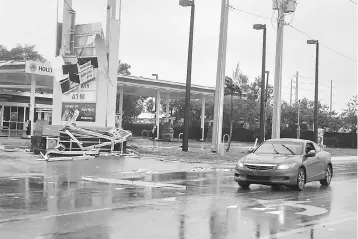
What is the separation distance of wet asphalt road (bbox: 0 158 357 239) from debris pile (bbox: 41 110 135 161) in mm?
5250

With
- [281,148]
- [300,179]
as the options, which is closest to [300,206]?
[300,179]

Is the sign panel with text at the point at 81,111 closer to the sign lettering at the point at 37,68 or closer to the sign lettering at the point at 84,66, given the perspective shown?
the sign lettering at the point at 84,66

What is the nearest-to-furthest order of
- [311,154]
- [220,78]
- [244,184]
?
[244,184] < [311,154] < [220,78]

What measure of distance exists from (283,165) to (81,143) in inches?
440

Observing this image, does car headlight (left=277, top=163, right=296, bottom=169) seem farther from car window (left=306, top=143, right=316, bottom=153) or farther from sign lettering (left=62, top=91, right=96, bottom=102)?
sign lettering (left=62, top=91, right=96, bottom=102)

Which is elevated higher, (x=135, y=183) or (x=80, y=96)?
(x=80, y=96)

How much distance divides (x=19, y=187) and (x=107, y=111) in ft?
38.6

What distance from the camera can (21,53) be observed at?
75.1 metres

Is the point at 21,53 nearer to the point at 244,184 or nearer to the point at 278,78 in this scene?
the point at 278,78

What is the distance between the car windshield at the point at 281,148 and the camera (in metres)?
14.8

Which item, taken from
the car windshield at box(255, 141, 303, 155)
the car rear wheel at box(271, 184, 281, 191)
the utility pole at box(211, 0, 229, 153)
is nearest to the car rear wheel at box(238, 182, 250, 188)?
the car rear wheel at box(271, 184, 281, 191)

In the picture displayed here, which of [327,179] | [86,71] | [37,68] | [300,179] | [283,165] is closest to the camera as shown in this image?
[283,165]

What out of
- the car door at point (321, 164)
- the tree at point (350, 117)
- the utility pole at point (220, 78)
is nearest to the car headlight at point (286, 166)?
the car door at point (321, 164)

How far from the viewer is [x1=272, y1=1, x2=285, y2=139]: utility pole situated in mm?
29516
